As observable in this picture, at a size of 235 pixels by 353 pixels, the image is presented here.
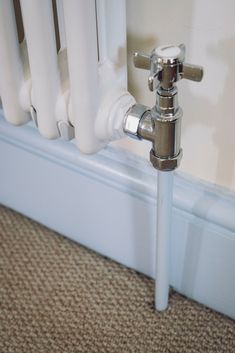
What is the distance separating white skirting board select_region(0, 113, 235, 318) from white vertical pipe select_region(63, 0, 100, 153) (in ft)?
0.45

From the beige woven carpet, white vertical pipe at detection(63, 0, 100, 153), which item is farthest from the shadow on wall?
the beige woven carpet

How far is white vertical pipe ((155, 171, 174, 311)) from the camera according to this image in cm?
59

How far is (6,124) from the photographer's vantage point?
0.78m

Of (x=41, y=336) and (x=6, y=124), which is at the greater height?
(x=6, y=124)

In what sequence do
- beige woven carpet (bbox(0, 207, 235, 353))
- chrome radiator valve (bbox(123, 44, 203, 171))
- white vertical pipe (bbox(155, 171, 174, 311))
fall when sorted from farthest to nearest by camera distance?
beige woven carpet (bbox(0, 207, 235, 353))
white vertical pipe (bbox(155, 171, 174, 311))
chrome radiator valve (bbox(123, 44, 203, 171))

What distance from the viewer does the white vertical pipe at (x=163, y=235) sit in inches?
23.0

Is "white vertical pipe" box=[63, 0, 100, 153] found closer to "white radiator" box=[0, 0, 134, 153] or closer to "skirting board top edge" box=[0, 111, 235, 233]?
"white radiator" box=[0, 0, 134, 153]

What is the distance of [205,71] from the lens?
550 millimetres

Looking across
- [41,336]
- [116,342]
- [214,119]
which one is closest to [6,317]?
[41,336]

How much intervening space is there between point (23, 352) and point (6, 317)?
2.5 inches

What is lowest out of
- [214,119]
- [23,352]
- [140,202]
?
[23,352]

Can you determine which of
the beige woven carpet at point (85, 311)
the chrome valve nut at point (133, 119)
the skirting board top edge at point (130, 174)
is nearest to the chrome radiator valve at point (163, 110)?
the chrome valve nut at point (133, 119)

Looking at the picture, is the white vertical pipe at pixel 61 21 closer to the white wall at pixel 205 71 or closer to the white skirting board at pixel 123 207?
the white wall at pixel 205 71

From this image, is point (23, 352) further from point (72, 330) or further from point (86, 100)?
point (86, 100)
